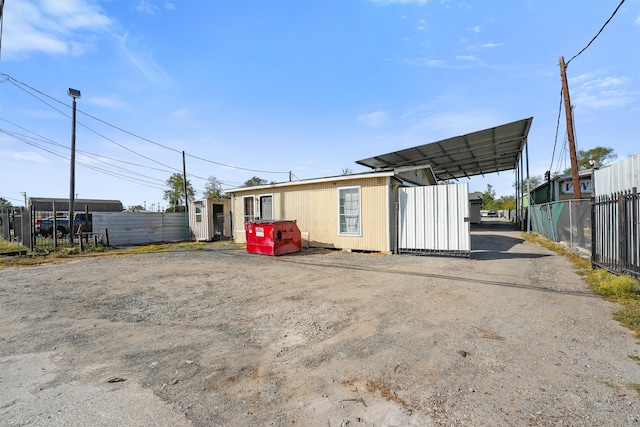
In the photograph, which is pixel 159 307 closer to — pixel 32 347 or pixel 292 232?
pixel 32 347

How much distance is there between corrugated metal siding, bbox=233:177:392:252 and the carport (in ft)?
2.20

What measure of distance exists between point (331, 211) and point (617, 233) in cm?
782

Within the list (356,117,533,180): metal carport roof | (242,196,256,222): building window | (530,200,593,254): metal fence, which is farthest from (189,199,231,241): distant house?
(530,200,593,254): metal fence

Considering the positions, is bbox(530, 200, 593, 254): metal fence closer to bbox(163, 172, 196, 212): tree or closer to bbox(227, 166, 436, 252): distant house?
bbox(227, 166, 436, 252): distant house

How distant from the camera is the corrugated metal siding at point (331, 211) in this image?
10266mm

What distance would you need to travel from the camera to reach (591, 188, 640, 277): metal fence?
5.21 metres

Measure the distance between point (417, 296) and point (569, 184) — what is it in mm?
24671

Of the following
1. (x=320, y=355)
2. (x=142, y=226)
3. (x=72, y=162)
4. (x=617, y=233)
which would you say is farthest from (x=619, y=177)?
(x=72, y=162)

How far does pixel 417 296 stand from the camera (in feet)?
16.8

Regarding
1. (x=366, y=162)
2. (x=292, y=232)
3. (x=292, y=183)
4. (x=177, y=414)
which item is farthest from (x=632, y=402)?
(x=366, y=162)

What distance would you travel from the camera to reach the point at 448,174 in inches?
1141

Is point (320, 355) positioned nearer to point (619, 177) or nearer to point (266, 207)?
point (619, 177)

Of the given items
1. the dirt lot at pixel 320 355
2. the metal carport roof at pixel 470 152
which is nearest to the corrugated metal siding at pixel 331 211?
the dirt lot at pixel 320 355

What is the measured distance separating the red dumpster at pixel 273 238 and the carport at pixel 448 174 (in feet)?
12.7
